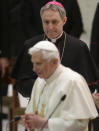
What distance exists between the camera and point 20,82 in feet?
21.7

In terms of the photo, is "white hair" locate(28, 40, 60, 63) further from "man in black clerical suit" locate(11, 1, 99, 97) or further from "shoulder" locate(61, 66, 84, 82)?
"man in black clerical suit" locate(11, 1, 99, 97)

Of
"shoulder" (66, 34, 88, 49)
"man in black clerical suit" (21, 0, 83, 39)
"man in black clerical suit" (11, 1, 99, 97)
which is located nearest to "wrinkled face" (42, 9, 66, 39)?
"man in black clerical suit" (11, 1, 99, 97)

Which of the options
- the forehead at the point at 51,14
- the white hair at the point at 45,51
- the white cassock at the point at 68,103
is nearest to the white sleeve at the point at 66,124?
the white cassock at the point at 68,103

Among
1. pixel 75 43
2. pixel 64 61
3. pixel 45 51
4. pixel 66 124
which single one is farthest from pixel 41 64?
pixel 75 43

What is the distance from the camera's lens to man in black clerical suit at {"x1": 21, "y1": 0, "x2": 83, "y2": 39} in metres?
8.21

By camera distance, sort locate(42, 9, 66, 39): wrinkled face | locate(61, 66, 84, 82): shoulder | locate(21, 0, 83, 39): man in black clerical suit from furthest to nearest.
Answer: locate(21, 0, 83, 39): man in black clerical suit
locate(42, 9, 66, 39): wrinkled face
locate(61, 66, 84, 82): shoulder

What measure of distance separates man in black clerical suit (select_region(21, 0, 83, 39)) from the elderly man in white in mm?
2852

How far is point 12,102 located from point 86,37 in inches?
78.3

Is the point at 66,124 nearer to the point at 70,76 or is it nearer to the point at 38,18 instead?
the point at 70,76

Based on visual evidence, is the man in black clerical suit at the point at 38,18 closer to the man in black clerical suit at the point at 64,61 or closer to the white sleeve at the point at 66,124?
the man in black clerical suit at the point at 64,61

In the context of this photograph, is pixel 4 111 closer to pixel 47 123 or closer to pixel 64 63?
pixel 64 63

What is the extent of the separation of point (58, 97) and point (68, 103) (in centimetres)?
11

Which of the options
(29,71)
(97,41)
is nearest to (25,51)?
(29,71)

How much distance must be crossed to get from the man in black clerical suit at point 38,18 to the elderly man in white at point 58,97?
112 inches
